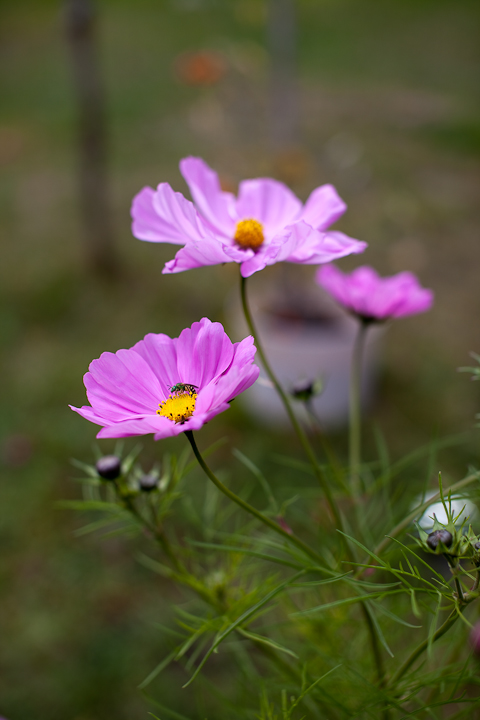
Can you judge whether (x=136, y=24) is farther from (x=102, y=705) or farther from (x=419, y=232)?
(x=102, y=705)

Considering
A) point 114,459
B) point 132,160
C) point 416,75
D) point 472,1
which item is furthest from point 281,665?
point 472,1

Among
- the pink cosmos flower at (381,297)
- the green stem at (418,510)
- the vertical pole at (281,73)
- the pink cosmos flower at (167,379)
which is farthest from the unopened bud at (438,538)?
the vertical pole at (281,73)

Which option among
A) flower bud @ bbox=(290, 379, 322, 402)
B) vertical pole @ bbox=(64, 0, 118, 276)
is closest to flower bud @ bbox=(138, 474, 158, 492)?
flower bud @ bbox=(290, 379, 322, 402)

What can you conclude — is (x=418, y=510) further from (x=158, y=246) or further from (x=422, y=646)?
(x=158, y=246)

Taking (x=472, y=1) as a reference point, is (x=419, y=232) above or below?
below

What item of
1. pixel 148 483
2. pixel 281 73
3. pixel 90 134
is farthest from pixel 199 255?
pixel 281 73

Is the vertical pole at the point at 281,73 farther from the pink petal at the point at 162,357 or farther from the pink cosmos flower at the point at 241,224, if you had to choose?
the pink petal at the point at 162,357
